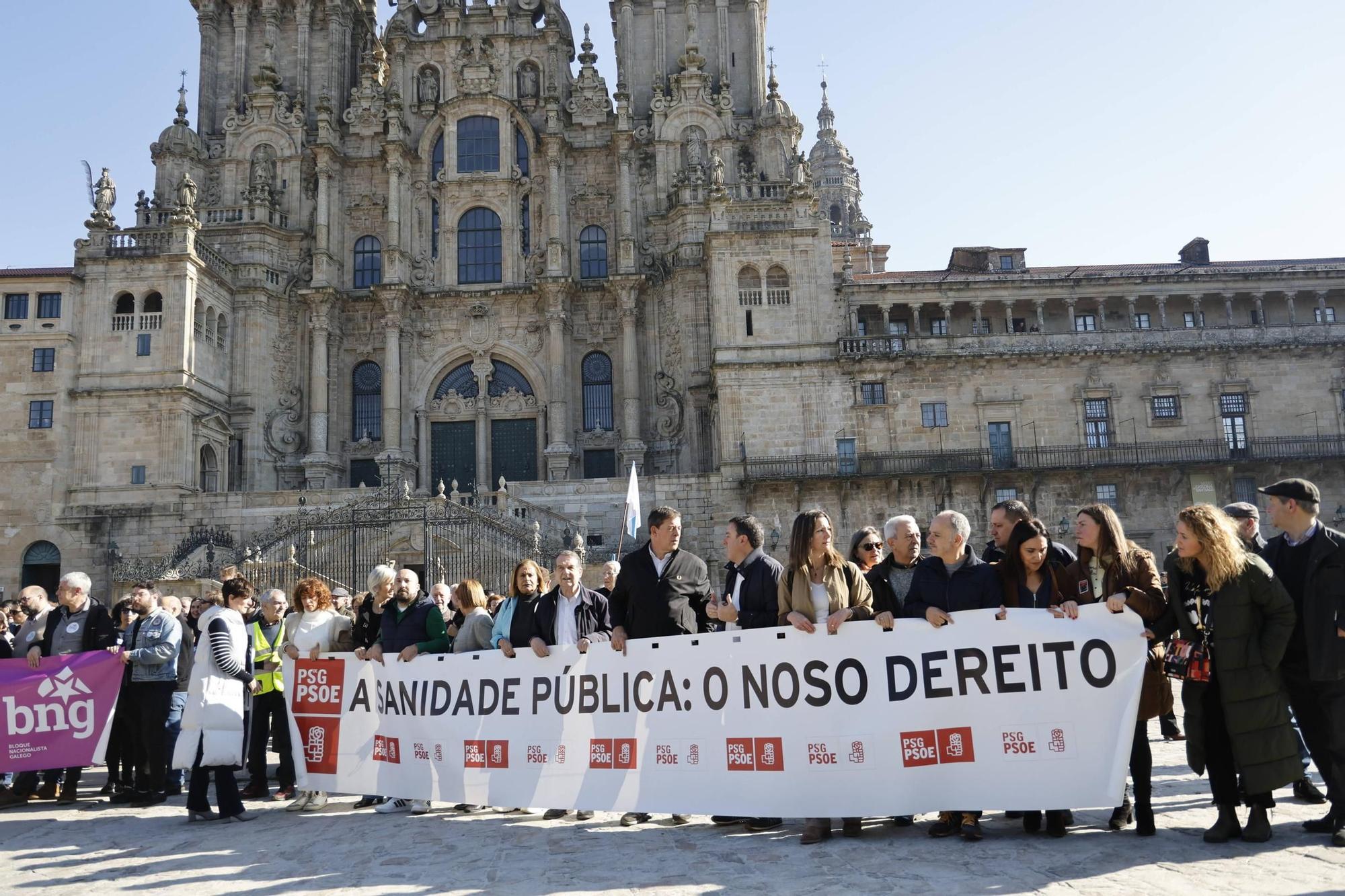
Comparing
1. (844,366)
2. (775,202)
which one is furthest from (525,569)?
(775,202)

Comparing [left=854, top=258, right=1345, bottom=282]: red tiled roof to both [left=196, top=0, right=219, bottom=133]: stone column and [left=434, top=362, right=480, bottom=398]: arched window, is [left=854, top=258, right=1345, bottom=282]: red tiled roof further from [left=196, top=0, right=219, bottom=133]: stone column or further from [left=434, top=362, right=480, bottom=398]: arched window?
[left=196, top=0, right=219, bottom=133]: stone column

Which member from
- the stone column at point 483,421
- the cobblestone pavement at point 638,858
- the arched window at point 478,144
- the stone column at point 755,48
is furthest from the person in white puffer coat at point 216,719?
the stone column at point 755,48

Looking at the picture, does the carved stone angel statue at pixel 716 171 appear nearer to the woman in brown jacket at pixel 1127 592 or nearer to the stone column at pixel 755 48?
the stone column at pixel 755 48

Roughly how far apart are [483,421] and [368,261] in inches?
341

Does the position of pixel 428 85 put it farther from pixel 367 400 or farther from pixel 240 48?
pixel 367 400

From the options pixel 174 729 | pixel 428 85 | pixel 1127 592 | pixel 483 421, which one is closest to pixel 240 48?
pixel 428 85

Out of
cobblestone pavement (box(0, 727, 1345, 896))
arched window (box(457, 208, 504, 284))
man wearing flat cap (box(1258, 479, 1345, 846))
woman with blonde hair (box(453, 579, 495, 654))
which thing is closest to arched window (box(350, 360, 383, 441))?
arched window (box(457, 208, 504, 284))

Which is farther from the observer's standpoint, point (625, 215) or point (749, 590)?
point (625, 215)

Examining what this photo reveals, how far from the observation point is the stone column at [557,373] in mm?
39969

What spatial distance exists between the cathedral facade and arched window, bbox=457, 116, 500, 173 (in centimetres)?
11

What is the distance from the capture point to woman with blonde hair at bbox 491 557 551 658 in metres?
9.58

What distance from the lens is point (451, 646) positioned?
10.8 m

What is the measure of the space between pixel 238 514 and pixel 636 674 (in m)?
29.3

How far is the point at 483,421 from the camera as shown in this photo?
41656 mm
